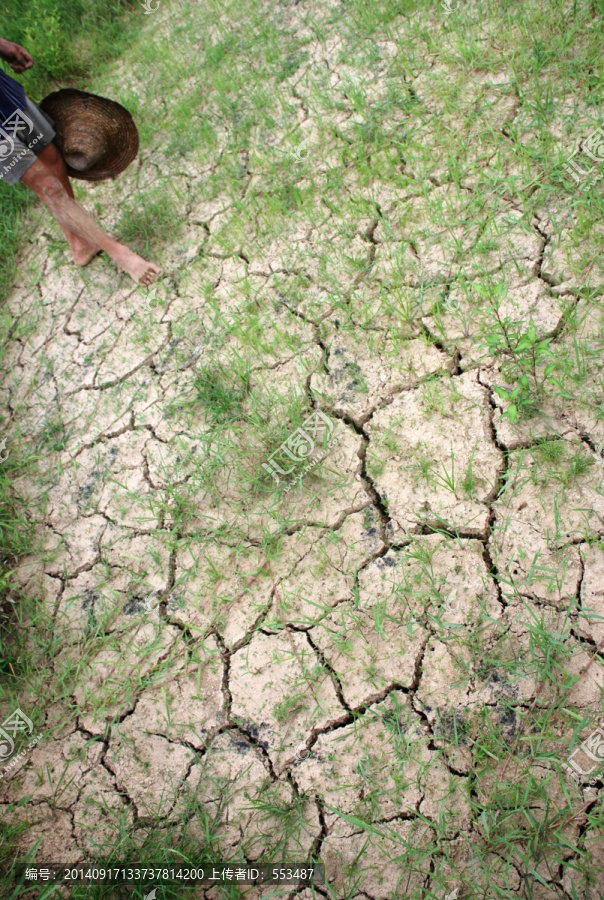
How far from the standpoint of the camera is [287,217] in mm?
2955

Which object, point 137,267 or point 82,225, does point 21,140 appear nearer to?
point 82,225

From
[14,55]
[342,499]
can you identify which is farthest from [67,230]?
[342,499]

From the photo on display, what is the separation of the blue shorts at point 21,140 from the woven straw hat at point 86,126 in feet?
0.38

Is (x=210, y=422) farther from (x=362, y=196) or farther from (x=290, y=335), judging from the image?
(x=362, y=196)

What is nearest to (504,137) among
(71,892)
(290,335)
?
(290,335)

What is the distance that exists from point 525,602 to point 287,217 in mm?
2207

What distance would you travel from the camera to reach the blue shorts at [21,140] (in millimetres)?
2656

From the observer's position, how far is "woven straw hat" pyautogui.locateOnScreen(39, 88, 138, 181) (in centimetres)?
293

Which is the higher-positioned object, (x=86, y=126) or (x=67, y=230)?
(x=86, y=126)

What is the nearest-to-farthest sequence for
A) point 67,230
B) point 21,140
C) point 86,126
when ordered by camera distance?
point 21,140, point 86,126, point 67,230

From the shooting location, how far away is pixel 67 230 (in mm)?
3174

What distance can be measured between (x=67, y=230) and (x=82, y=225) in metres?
0.20

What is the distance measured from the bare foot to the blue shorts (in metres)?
0.57

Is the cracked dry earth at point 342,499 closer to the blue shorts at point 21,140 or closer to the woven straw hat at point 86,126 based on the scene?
the woven straw hat at point 86,126
